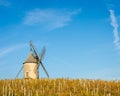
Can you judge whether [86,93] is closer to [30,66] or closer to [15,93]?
[15,93]

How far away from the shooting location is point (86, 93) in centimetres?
2923

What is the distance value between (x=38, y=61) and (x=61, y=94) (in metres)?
37.2

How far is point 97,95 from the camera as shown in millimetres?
27953

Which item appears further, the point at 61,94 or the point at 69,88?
the point at 69,88

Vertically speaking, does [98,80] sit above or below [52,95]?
above

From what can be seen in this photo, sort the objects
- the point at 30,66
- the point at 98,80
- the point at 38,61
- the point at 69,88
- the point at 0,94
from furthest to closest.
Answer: the point at 38,61 < the point at 30,66 < the point at 98,80 < the point at 69,88 < the point at 0,94

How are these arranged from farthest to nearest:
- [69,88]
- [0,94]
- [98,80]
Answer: [98,80] → [69,88] → [0,94]

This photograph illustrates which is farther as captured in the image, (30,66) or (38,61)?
(38,61)

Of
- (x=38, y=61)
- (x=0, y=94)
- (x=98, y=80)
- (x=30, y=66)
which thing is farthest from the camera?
(x=38, y=61)

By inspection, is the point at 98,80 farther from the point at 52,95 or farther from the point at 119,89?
the point at 52,95

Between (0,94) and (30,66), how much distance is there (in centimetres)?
3238

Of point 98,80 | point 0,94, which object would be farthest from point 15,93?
point 98,80

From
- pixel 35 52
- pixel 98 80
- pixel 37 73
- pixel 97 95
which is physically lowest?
pixel 97 95

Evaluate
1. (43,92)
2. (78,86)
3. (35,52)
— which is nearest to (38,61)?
(35,52)
